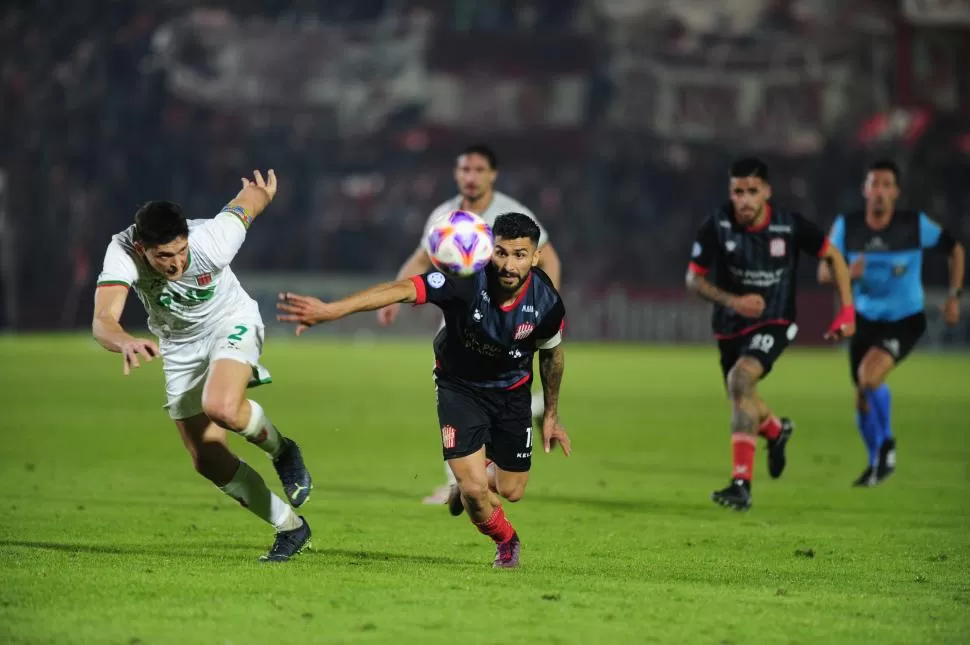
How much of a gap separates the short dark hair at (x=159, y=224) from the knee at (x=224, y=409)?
84 centimetres

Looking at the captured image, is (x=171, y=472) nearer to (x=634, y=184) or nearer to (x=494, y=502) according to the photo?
(x=494, y=502)

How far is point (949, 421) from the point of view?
1834 cm

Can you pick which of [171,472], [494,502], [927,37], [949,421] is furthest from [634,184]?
[494,502]

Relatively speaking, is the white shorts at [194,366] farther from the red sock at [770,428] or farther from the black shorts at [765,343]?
the red sock at [770,428]

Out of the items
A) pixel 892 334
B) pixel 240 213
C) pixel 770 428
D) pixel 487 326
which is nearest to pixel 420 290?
pixel 487 326

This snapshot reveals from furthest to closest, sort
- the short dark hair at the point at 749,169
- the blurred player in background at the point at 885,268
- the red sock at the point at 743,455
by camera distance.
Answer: the blurred player in background at the point at 885,268
the short dark hair at the point at 749,169
the red sock at the point at 743,455

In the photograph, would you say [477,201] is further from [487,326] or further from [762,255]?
[487,326]

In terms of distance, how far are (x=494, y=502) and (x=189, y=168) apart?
1313 inches

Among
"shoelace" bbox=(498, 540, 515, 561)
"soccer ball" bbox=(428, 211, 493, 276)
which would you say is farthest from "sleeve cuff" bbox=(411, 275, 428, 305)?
"shoelace" bbox=(498, 540, 515, 561)

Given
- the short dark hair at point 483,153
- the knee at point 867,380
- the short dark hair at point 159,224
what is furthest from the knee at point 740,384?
the short dark hair at point 159,224

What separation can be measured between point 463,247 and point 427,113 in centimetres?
3399

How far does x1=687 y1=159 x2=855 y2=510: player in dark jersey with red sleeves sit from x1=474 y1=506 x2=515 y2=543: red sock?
3618mm

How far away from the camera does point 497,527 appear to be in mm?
7648

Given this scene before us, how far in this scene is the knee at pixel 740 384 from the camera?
436 inches
